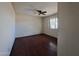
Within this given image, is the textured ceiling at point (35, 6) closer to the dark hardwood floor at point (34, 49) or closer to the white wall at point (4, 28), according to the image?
the white wall at point (4, 28)

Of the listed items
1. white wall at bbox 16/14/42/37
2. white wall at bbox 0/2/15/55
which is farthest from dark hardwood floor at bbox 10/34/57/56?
white wall at bbox 16/14/42/37

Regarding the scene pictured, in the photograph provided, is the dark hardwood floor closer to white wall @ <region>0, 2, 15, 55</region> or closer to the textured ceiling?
white wall @ <region>0, 2, 15, 55</region>

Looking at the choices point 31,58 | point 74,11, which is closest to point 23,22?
point 74,11

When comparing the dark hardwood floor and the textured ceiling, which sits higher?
the textured ceiling

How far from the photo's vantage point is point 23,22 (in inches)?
300

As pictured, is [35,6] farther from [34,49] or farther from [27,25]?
[27,25]

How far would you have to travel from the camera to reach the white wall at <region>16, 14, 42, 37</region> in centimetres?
729

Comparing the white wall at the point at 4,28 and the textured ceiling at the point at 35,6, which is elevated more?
the textured ceiling at the point at 35,6

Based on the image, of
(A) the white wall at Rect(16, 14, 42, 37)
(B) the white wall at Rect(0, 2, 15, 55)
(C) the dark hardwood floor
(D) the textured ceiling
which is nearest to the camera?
(B) the white wall at Rect(0, 2, 15, 55)

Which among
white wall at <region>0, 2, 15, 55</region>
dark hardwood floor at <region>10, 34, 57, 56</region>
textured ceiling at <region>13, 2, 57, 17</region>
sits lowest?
dark hardwood floor at <region>10, 34, 57, 56</region>

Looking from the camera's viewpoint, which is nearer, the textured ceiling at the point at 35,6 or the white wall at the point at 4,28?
the white wall at the point at 4,28

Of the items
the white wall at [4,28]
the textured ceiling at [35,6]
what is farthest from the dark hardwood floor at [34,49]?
the textured ceiling at [35,6]

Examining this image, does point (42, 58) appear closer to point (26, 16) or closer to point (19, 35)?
point (19, 35)

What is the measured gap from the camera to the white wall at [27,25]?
7.29 m
